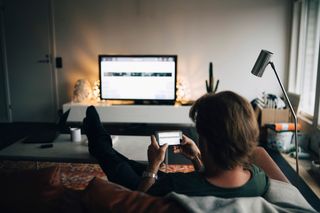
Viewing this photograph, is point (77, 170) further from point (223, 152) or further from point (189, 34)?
point (189, 34)

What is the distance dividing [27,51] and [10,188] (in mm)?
4505

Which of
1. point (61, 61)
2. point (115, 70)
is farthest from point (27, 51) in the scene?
point (115, 70)

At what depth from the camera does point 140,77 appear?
446 cm

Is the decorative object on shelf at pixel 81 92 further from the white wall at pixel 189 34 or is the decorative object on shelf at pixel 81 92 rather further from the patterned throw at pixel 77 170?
the patterned throw at pixel 77 170

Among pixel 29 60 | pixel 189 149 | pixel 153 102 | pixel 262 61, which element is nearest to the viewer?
pixel 189 149

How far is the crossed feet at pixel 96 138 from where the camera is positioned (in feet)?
5.73

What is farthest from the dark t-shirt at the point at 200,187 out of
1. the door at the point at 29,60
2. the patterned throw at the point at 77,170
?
the door at the point at 29,60

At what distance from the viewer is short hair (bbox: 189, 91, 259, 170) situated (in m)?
0.99

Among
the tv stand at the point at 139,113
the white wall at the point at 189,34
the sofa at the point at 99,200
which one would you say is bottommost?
the tv stand at the point at 139,113

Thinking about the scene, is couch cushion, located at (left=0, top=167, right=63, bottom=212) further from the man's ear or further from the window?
the window

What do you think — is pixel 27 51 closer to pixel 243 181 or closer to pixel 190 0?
pixel 190 0

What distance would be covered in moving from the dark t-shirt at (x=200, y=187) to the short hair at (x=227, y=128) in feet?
0.25

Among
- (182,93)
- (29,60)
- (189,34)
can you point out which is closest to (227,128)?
(182,93)

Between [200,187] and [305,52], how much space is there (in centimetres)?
376
